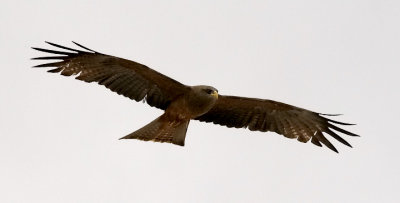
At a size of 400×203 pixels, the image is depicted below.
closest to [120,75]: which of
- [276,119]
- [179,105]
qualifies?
[179,105]

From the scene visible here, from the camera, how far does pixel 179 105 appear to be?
1329 cm

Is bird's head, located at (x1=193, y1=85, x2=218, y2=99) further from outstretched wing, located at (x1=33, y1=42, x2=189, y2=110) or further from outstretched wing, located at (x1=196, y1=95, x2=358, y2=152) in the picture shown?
outstretched wing, located at (x1=196, y1=95, x2=358, y2=152)

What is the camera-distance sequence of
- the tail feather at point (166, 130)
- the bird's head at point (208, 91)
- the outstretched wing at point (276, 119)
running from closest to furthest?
the bird's head at point (208, 91) < the tail feather at point (166, 130) < the outstretched wing at point (276, 119)

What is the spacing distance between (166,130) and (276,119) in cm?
219

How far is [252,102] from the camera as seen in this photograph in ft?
45.8

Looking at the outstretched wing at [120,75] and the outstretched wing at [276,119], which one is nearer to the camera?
the outstretched wing at [120,75]

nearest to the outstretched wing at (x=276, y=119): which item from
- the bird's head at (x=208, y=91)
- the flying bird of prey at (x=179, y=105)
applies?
the flying bird of prey at (x=179, y=105)

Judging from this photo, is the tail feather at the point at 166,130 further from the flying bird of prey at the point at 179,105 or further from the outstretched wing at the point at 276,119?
the outstretched wing at the point at 276,119

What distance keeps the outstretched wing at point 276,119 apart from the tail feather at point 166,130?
2.63ft

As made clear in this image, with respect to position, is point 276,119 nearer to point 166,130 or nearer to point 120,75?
point 166,130

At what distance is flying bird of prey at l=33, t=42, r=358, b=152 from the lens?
13.0 metres

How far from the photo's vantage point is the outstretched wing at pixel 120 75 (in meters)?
13.0

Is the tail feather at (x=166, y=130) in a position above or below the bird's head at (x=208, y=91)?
below

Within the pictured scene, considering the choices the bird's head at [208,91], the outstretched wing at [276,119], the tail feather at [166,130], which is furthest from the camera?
the outstretched wing at [276,119]
